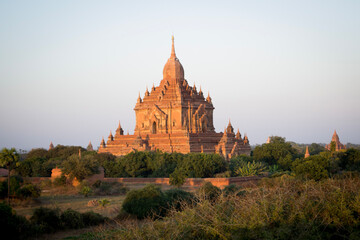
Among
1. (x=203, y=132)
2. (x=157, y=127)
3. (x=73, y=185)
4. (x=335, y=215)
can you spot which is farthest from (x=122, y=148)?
(x=335, y=215)

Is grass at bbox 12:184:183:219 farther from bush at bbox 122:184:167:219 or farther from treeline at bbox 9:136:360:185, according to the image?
treeline at bbox 9:136:360:185

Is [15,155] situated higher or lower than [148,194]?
higher

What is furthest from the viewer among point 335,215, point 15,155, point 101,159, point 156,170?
point 101,159

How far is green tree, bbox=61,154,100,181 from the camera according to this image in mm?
34125

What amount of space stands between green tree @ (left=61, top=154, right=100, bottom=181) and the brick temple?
12.4 metres

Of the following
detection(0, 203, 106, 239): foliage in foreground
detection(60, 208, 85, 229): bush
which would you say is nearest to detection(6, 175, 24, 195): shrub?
detection(0, 203, 106, 239): foliage in foreground

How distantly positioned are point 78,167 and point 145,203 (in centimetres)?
1163

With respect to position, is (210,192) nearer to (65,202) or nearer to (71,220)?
(71,220)

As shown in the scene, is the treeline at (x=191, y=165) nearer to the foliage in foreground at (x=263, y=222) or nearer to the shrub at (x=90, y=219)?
the shrub at (x=90, y=219)

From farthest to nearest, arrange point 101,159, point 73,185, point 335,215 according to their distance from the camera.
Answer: point 101,159 → point 73,185 → point 335,215

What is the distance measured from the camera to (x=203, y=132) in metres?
52.1

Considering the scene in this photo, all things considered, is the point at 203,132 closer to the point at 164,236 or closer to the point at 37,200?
the point at 37,200

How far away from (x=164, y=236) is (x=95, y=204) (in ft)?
48.1

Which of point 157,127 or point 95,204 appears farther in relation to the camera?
point 157,127
